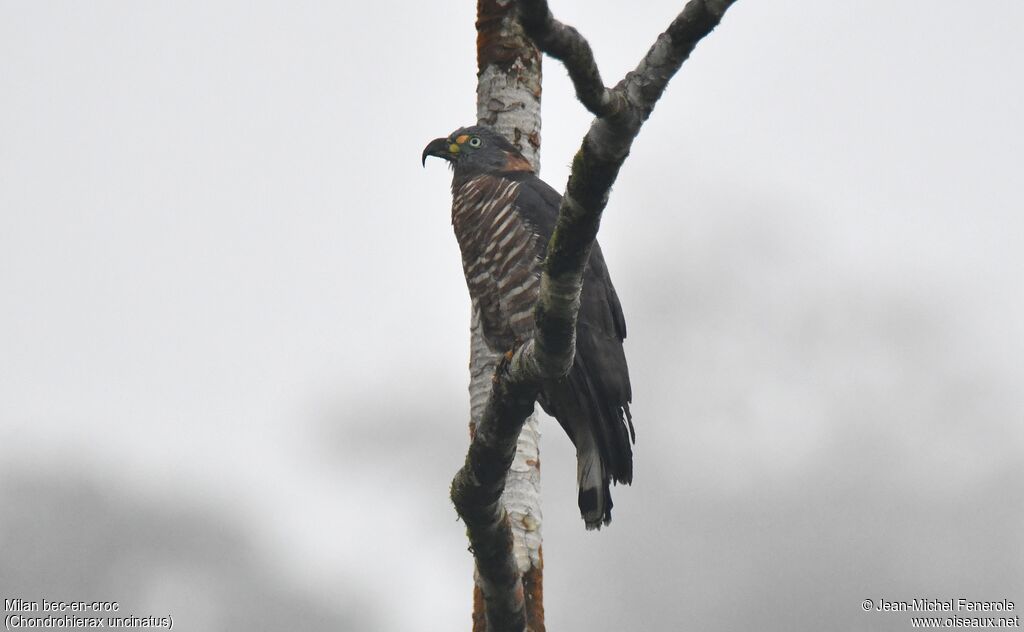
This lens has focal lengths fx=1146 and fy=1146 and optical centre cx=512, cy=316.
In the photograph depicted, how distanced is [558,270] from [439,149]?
3628mm

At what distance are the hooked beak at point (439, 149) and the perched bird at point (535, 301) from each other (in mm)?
516

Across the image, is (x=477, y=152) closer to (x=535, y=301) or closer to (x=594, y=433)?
(x=535, y=301)

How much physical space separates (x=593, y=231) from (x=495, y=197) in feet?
8.85

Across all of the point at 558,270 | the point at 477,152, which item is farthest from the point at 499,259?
the point at 558,270

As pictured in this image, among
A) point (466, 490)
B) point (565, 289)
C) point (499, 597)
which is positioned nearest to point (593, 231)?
point (565, 289)

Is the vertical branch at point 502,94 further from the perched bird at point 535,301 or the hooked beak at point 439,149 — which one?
the hooked beak at point 439,149

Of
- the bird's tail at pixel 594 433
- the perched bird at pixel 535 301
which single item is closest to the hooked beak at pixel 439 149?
the perched bird at pixel 535 301

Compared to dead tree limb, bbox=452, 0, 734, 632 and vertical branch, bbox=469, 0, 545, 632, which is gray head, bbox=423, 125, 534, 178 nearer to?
vertical branch, bbox=469, 0, 545, 632

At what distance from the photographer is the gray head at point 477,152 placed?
244 inches

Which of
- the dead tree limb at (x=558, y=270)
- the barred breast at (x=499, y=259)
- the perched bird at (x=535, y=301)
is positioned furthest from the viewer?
the barred breast at (x=499, y=259)

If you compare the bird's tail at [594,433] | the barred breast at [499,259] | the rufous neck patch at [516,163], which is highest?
the rufous neck patch at [516,163]

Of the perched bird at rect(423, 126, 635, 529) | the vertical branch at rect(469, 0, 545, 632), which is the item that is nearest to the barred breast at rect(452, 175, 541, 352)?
the perched bird at rect(423, 126, 635, 529)

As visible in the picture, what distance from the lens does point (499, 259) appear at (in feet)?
19.7

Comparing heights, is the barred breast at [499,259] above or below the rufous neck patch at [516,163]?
below
